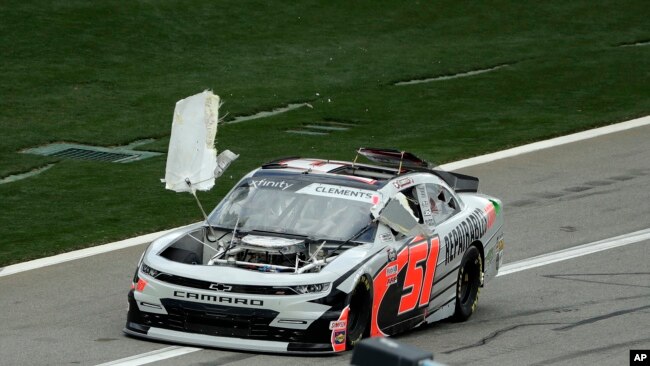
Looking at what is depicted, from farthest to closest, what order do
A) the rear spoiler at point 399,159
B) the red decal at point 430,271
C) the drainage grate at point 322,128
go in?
the drainage grate at point 322,128 → the rear spoiler at point 399,159 → the red decal at point 430,271

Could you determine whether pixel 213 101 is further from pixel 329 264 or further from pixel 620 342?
pixel 620 342

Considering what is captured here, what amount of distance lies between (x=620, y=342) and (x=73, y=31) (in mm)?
20048

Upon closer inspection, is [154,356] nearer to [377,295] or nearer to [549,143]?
[377,295]

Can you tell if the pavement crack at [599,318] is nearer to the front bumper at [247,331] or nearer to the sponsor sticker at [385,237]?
the sponsor sticker at [385,237]

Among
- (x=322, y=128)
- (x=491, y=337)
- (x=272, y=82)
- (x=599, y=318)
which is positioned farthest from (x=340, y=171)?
(x=272, y=82)

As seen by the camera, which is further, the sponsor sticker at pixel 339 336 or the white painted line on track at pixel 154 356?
the sponsor sticker at pixel 339 336

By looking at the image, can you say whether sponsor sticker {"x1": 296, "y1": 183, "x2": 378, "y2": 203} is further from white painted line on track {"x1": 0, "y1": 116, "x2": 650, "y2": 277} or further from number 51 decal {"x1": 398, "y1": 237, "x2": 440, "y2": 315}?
white painted line on track {"x1": 0, "y1": 116, "x2": 650, "y2": 277}

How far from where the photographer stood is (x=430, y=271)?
11.6 m

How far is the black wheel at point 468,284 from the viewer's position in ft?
40.5

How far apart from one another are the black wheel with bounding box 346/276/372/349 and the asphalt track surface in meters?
0.45

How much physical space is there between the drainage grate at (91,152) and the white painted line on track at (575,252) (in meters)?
7.53

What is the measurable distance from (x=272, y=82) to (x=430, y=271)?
49.2 feet

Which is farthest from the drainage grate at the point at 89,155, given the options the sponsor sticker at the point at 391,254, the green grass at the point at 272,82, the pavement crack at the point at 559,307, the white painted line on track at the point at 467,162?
the sponsor sticker at the point at 391,254

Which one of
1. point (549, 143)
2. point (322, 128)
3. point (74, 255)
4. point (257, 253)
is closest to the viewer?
point (257, 253)
